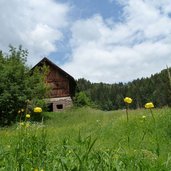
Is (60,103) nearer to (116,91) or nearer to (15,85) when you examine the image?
(15,85)

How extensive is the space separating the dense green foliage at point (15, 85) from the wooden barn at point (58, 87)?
30.8 ft

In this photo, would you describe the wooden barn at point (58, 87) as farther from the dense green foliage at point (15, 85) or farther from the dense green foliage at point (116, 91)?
the dense green foliage at point (116, 91)

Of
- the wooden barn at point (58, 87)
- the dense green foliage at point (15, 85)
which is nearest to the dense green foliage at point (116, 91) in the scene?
the wooden barn at point (58, 87)

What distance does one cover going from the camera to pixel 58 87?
56406 millimetres

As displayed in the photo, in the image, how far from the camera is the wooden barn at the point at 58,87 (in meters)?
55.2

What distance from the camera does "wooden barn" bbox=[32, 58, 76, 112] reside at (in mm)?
55156

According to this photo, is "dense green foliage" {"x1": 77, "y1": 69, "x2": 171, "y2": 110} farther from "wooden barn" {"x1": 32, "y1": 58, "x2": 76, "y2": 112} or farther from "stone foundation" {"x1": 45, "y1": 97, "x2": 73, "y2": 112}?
"stone foundation" {"x1": 45, "y1": 97, "x2": 73, "y2": 112}

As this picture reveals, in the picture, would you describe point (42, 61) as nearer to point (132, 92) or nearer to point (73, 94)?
point (73, 94)

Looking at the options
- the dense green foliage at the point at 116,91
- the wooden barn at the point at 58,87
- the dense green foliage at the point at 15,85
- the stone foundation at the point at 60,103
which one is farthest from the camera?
the dense green foliage at the point at 116,91

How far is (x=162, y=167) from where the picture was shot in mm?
2797

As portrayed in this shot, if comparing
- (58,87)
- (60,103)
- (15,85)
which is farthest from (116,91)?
(15,85)

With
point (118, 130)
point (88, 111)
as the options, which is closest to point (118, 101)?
point (88, 111)

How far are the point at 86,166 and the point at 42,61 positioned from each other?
53.1m

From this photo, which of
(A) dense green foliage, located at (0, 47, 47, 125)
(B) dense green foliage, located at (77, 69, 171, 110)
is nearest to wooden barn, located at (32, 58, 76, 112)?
(A) dense green foliage, located at (0, 47, 47, 125)
